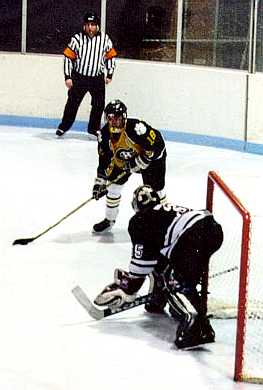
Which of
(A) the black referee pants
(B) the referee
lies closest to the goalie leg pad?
(B) the referee

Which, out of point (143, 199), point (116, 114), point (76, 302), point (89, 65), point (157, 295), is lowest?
point (76, 302)

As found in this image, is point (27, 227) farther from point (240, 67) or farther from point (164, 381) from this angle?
point (240, 67)

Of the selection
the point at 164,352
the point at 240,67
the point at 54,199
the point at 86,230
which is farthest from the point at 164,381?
the point at 240,67

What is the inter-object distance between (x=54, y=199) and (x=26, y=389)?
307cm

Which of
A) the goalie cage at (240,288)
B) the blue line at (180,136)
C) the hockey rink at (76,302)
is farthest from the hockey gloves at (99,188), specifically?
the blue line at (180,136)

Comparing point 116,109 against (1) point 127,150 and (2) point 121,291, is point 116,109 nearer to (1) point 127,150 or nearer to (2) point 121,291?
(1) point 127,150

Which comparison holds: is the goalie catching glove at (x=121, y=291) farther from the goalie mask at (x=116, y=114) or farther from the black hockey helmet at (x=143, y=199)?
the goalie mask at (x=116, y=114)

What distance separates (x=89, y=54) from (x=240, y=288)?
5526 millimetres

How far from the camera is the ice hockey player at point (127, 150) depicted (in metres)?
4.70

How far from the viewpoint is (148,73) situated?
877 centimetres

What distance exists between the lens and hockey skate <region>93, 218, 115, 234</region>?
5355 millimetres

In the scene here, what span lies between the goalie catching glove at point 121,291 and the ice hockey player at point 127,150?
3.76ft

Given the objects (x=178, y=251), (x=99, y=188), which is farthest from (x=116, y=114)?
(x=178, y=251)

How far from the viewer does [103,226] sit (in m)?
5.36
